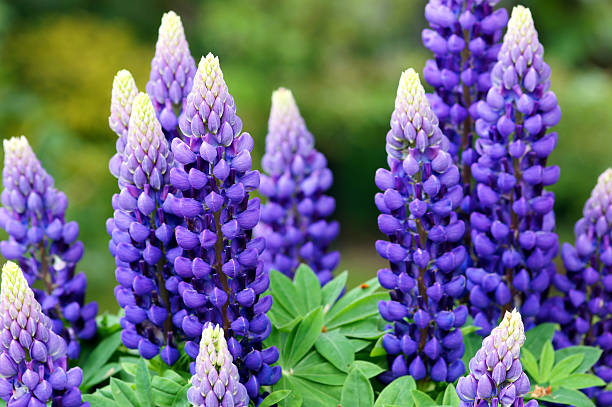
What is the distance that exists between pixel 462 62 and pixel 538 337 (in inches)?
21.9

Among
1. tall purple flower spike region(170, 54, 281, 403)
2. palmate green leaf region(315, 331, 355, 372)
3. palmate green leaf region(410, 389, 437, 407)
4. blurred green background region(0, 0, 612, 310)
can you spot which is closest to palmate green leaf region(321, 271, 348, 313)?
palmate green leaf region(315, 331, 355, 372)

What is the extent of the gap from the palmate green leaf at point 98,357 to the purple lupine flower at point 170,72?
43 cm

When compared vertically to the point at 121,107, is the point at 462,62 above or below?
above

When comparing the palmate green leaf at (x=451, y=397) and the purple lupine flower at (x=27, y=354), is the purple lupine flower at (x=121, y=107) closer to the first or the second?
the purple lupine flower at (x=27, y=354)

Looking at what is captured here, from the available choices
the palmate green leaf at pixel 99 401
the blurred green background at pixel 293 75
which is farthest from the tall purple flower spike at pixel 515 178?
the blurred green background at pixel 293 75

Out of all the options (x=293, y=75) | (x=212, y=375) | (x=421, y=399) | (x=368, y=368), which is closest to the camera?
(x=212, y=375)

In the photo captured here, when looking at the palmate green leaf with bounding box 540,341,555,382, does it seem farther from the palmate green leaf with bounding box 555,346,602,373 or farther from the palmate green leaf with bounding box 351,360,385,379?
the palmate green leaf with bounding box 351,360,385,379

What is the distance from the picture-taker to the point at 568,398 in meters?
1.28

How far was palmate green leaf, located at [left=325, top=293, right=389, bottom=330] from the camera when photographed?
1.42 meters

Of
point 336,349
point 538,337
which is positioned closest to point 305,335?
point 336,349

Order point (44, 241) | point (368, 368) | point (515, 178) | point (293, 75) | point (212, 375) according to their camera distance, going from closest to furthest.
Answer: point (212, 375), point (368, 368), point (515, 178), point (44, 241), point (293, 75)

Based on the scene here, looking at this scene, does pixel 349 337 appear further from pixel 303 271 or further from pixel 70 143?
pixel 70 143

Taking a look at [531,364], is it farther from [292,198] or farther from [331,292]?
[292,198]

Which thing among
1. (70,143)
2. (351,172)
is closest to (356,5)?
(351,172)
